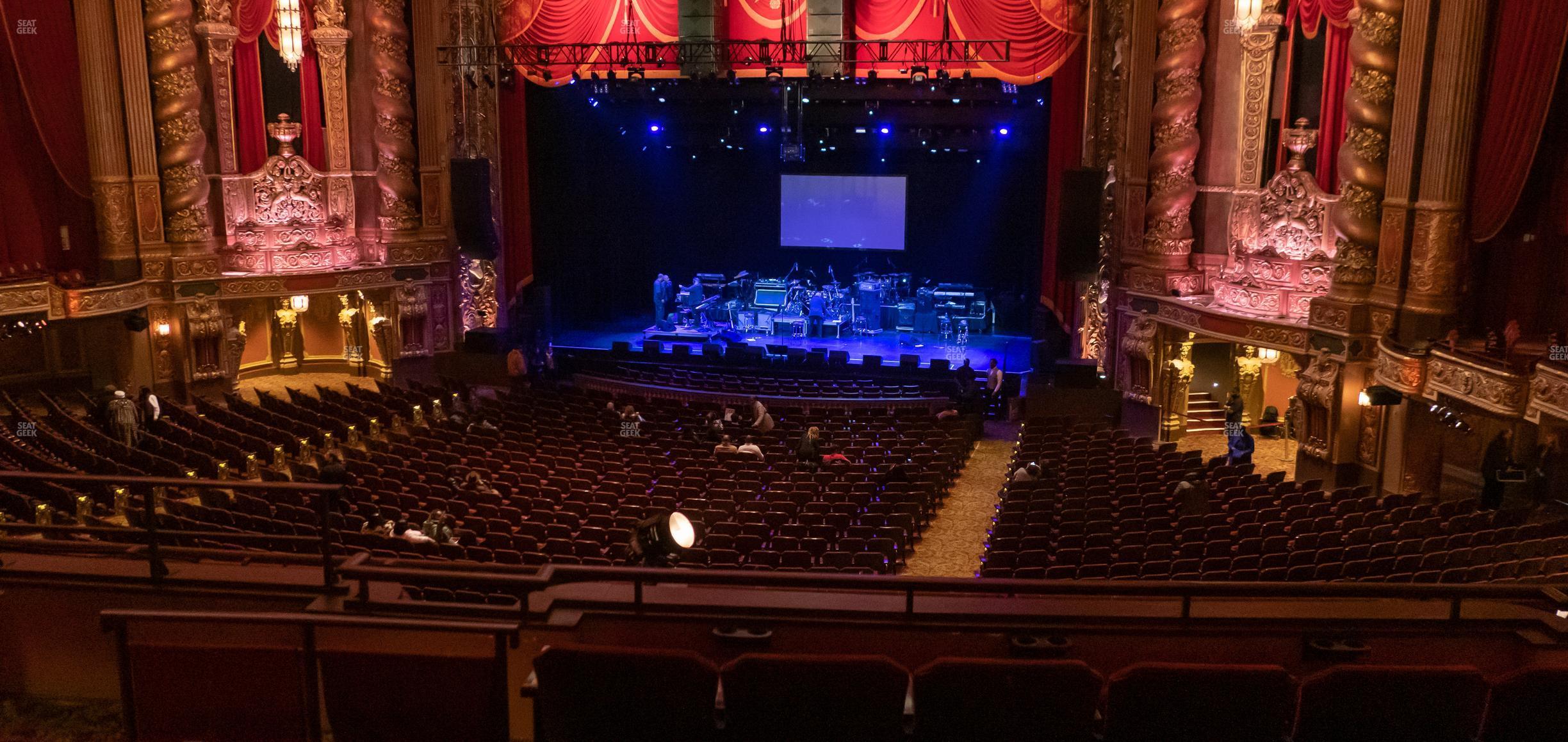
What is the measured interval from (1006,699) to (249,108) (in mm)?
21592

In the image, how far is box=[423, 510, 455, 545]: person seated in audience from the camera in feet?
36.0

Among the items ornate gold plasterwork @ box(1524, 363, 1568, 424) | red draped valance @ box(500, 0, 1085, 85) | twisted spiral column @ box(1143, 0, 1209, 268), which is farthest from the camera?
red draped valance @ box(500, 0, 1085, 85)

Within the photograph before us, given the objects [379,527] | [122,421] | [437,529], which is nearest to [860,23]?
[122,421]

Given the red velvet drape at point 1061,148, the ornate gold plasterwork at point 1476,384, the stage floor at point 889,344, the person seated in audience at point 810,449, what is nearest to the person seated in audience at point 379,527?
the person seated in audience at point 810,449

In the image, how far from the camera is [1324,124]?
18266 mm

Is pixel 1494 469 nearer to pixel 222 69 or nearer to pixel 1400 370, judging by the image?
pixel 1400 370

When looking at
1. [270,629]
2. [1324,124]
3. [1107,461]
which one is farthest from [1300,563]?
[1324,124]

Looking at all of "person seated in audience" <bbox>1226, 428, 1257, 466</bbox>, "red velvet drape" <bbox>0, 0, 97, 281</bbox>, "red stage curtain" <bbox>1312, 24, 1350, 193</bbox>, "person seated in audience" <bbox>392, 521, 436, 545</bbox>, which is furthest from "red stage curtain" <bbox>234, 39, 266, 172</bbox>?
"red stage curtain" <bbox>1312, 24, 1350, 193</bbox>

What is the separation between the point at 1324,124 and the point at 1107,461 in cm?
689

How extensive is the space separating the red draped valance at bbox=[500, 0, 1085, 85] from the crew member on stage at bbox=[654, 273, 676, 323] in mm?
5486

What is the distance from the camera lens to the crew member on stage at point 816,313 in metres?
25.5

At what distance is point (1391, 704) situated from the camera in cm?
452

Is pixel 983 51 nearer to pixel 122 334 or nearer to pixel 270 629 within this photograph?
pixel 122 334

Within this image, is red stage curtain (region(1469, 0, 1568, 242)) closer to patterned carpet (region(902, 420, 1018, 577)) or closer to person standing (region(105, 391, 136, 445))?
patterned carpet (region(902, 420, 1018, 577))
